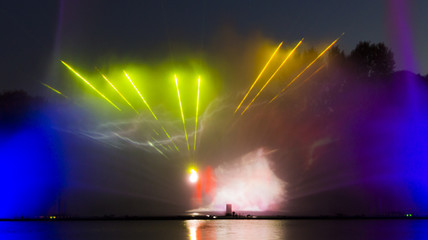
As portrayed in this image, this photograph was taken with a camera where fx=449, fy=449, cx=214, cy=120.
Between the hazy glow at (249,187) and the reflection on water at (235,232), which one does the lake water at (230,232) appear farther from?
the hazy glow at (249,187)

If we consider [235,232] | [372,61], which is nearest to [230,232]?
[235,232]

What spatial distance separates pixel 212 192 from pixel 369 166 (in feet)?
47.3

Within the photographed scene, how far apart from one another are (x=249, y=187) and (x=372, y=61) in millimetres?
18482

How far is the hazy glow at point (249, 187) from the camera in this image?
41469 millimetres

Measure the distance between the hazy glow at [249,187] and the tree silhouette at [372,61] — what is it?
13.4m

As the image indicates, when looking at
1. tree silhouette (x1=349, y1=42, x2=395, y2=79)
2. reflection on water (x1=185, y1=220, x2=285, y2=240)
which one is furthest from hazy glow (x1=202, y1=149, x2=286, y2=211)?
reflection on water (x1=185, y1=220, x2=285, y2=240)

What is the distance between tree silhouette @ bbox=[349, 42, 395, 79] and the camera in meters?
45.8

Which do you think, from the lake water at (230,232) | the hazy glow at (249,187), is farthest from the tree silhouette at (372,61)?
the lake water at (230,232)

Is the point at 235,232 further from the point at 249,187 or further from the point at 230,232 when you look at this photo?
the point at 249,187

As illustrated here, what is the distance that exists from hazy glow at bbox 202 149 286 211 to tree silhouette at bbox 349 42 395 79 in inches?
527

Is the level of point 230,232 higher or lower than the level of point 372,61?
lower

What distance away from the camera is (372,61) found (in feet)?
152

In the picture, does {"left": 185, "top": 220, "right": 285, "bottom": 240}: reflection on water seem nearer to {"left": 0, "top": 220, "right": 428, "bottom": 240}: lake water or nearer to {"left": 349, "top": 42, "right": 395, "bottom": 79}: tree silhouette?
{"left": 0, "top": 220, "right": 428, "bottom": 240}: lake water

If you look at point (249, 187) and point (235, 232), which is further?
point (249, 187)
